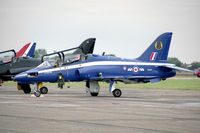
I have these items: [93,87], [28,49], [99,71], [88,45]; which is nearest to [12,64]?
[88,45]

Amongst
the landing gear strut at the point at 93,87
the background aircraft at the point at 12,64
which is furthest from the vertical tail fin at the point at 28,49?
the landing gear strut at the point at 93,87

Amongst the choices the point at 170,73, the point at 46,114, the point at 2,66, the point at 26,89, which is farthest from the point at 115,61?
the point at 46,114

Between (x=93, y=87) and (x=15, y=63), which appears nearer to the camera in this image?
(x=93, y=87)

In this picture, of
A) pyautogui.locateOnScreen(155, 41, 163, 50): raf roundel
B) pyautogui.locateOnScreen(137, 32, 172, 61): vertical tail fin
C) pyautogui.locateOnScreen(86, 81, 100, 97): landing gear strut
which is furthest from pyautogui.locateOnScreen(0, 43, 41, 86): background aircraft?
pyautogui.locateOnScreen(155, 41, 163, 50): raf roundel

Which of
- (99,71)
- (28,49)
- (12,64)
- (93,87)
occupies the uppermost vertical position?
(28,49)

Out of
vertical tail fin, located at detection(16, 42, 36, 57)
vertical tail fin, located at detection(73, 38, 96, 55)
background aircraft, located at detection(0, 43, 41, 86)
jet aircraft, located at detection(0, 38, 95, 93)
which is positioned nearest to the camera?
vertical tail fin, located at detection(73, 38, 96, 55)

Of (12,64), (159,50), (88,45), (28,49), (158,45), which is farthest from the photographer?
(28,49)

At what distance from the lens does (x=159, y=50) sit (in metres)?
26.9

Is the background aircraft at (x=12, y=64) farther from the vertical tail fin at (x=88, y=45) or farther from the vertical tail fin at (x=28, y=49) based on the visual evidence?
the vertical tail fin at (x=28, y=49)

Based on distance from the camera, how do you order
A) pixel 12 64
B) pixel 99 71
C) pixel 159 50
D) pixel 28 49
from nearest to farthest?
pixel 99 71
pixel 159 50
pixel 12 64
pixel 28 49

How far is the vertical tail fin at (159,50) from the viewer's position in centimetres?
2673

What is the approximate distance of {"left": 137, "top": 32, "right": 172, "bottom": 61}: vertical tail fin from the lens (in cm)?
2673

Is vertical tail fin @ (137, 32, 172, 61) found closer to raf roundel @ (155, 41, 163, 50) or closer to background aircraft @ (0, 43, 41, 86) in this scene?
raf roundel @ (155, 41, 163, 50)

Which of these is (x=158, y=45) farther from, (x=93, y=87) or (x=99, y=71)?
(x=93, y=87)
